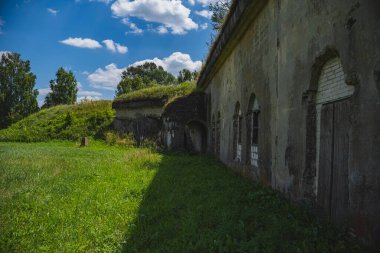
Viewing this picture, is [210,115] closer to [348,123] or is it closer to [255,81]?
[255,81]

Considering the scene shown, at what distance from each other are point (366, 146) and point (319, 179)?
4.98 feet

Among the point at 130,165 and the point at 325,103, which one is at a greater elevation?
the point at 325,103

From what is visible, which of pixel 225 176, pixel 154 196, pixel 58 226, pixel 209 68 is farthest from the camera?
pixel 209 68

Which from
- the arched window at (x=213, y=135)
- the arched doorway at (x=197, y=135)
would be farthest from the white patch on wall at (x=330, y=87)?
the arched doorway at (x=197, y=135)

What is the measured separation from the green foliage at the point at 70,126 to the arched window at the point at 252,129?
1958cm

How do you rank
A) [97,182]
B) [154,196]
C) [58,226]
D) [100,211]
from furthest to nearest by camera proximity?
[97,182], [154,196], [100,211], [58,226]

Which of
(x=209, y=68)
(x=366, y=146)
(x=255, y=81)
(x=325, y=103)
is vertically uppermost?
(x=209, y=68)

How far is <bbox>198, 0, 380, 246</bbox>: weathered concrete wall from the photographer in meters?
3.37

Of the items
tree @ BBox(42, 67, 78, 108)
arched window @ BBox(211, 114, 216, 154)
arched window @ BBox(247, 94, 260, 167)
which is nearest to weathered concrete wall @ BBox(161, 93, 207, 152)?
arched window @ BBox(211, 114, 216, 154)

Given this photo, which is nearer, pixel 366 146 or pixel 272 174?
pixel 366 146

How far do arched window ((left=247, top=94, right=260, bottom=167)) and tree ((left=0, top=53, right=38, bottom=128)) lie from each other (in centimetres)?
4244

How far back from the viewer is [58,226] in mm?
4789

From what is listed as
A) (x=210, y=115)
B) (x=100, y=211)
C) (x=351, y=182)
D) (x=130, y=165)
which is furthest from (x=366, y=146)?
(x=210, y=115)

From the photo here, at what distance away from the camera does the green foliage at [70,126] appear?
26.9m
